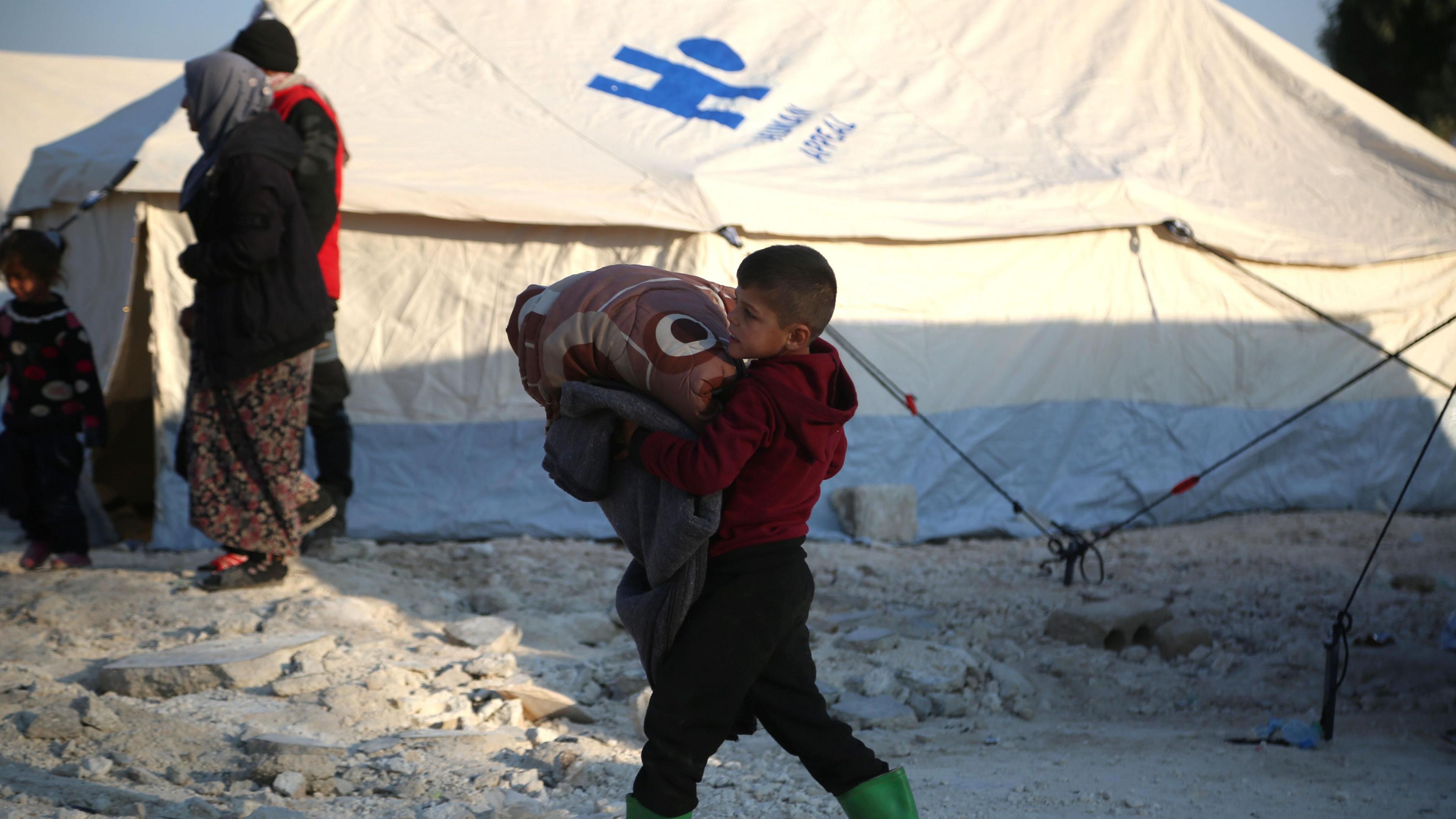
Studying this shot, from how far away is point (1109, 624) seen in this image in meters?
3.61

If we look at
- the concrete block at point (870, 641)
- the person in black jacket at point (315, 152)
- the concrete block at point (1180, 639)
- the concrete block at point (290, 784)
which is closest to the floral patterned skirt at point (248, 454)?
the person in black jacket at point (315, 152)

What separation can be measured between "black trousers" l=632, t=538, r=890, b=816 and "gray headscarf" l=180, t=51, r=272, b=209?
2.41 m

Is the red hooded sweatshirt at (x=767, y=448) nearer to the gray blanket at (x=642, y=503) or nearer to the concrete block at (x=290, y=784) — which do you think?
the gray blanket at (x=642, y=503)

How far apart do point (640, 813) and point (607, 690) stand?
1.33 m

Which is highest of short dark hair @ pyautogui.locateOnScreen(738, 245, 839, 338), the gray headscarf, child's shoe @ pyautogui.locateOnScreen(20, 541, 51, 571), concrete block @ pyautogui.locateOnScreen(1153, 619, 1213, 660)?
the gray headscarf

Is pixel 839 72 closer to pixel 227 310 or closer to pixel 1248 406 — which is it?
pixel 1248 406

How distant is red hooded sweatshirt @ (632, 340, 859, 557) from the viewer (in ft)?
5.07

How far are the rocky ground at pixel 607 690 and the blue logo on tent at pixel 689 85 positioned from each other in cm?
200

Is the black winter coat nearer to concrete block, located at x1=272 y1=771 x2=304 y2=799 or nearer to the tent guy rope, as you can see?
concrete block, located at x1=272 y1=771 x2=304 y2=799

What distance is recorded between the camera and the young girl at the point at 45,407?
3689mm

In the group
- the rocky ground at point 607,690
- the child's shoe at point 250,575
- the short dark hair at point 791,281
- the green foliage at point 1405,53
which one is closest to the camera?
the short dark hair at point 791,281

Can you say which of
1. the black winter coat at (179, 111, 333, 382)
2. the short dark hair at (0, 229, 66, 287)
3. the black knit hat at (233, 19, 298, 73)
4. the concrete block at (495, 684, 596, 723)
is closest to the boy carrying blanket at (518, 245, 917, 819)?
the concrete block at (495, 684, 596, 723)

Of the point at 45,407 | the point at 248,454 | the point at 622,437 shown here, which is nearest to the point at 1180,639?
the point at 622,437

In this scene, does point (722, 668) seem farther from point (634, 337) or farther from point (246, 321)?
point (246, 321)
